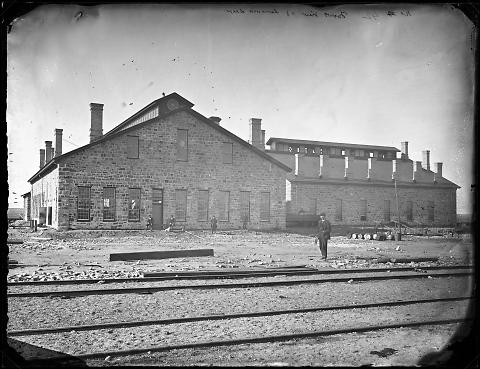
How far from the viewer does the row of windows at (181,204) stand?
6379 mm

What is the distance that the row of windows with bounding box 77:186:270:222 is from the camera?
6.38 m

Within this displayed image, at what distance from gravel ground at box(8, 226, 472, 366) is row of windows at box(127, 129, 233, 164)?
173 cm

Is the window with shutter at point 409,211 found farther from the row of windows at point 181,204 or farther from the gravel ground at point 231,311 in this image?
the row of windows at point 181,204

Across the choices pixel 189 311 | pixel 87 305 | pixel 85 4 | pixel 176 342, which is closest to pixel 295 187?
pixel 189 311

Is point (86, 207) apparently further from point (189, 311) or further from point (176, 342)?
point (176, 342)

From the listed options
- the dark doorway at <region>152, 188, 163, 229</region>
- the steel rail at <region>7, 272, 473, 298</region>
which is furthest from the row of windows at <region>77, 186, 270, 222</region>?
the steel rail at <region>7, 272, 473, 298</region>

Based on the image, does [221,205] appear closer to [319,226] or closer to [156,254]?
Answer: [319,226]

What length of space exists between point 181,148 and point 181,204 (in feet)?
3.79

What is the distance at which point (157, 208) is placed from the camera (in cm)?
769

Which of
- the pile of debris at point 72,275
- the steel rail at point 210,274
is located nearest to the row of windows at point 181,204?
the steel rail at point 210,274

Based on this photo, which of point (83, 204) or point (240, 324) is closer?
point (240, 324)

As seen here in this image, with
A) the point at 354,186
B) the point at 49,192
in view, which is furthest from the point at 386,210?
the point at 49,192

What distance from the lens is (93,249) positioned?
11242 mm

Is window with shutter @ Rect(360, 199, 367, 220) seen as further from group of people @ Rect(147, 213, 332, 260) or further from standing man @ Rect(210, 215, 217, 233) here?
standing man @ Rect(210, 215, 217, 233)
